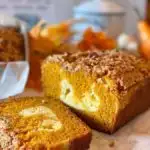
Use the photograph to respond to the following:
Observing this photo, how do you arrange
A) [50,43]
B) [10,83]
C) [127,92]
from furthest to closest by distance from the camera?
[50,43], [10,83], [127,92]

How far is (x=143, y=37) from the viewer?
1.60 metres

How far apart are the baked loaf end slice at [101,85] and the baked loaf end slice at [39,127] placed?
62 mm

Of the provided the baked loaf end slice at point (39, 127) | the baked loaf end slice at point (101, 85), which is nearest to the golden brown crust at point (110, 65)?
the baked loaf end slice at point (101, 85)

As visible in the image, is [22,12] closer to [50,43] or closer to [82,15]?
[82,15]

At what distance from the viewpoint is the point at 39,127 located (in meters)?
0.78

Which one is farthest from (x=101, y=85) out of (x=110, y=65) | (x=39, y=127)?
(x=39, y=127)

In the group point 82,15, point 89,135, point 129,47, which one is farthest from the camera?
point 82,15

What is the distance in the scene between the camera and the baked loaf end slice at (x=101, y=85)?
0.88 metres

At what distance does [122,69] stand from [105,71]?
0.05 metres

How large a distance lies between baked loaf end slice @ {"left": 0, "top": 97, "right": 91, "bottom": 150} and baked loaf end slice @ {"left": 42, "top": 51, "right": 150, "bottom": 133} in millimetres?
62

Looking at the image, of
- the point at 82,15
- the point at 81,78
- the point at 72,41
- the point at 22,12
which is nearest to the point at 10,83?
the point at 81,78

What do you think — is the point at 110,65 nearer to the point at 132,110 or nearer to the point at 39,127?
the point at 132,110

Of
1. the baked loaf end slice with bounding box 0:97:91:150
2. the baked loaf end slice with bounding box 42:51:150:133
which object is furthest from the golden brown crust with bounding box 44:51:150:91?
the baked loaf end slice with bounding box 0:97:91:150

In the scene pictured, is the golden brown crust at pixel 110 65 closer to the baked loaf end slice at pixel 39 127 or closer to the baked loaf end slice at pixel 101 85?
the baked loaf end slice at pixel 101 85
